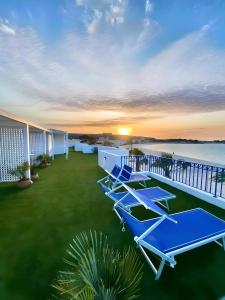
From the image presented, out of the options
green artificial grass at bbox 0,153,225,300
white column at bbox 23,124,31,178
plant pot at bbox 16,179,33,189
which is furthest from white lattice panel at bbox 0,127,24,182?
green artificial grass at bbox 0,153,225,300

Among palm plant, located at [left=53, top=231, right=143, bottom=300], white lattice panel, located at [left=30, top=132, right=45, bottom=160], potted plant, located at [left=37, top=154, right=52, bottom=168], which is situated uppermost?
white lattice panel, located at [left=30, top=132, right=45, bottom=160]

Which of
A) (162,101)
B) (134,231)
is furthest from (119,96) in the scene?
(134,231)

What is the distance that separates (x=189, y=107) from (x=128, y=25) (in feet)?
20.1

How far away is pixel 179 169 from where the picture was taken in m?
7.00

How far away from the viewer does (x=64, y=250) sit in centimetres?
291

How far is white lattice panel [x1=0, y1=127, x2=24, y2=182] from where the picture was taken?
7527 mm

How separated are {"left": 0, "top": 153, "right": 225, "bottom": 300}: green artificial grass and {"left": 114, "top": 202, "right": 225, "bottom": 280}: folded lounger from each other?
0.26 m

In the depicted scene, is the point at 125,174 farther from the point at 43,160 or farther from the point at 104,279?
the point at 43,160

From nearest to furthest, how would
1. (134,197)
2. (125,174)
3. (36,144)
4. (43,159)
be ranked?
(134,197) → (125,174) → (43,159) → (36,144)

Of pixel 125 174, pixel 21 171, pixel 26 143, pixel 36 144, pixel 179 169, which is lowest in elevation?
pixel 21 171

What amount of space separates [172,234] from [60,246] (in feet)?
6.57

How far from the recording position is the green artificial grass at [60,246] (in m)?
2.17

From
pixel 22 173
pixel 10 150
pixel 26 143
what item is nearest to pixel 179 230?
pixel 22 173

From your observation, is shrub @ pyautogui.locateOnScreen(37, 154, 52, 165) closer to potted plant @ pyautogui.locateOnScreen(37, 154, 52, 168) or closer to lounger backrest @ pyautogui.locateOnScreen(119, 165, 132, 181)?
potted plant @ pyautogui.locateOnScreen(37, 154, 52, 168)
